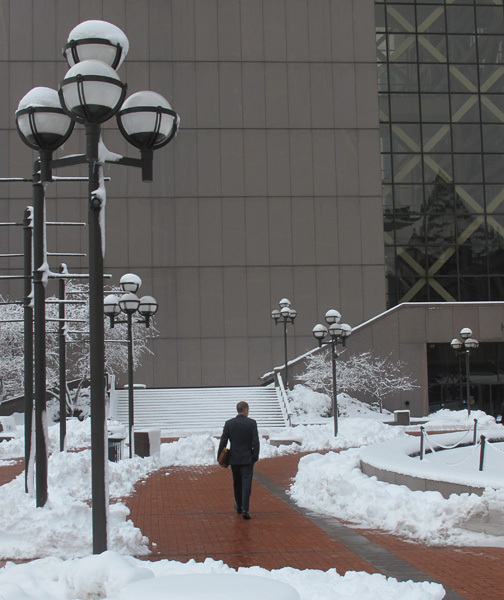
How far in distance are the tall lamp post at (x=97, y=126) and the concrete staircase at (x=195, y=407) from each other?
26245mm

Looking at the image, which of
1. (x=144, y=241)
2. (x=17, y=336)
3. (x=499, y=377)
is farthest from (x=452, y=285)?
(x=17, y=336)

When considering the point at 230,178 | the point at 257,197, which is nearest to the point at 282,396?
the point at 257,197

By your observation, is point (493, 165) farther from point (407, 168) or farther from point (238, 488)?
point (238, 488)

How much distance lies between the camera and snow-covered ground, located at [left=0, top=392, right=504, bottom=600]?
20.0ft

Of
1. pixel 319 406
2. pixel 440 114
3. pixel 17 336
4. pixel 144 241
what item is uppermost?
pixel 440 114

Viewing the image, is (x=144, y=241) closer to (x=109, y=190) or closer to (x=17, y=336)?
(x=109, y=190)

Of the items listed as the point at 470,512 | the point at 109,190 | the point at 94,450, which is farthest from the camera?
the point at 109,190

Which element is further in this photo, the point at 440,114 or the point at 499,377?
the point at 440,114

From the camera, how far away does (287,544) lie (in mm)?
9656

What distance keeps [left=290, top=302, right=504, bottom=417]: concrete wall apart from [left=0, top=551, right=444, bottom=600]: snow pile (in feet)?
116

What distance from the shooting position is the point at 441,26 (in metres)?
48.8

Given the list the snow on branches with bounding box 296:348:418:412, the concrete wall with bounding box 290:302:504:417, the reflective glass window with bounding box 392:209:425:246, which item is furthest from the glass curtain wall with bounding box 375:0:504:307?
the snow on branches with bounding box 296:348:418:412

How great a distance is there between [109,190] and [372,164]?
1561 cm

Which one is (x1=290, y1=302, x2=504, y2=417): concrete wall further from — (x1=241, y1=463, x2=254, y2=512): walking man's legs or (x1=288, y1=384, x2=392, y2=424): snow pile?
(x1=241, y1=463, x2=254, y2=512): walking man's legs
